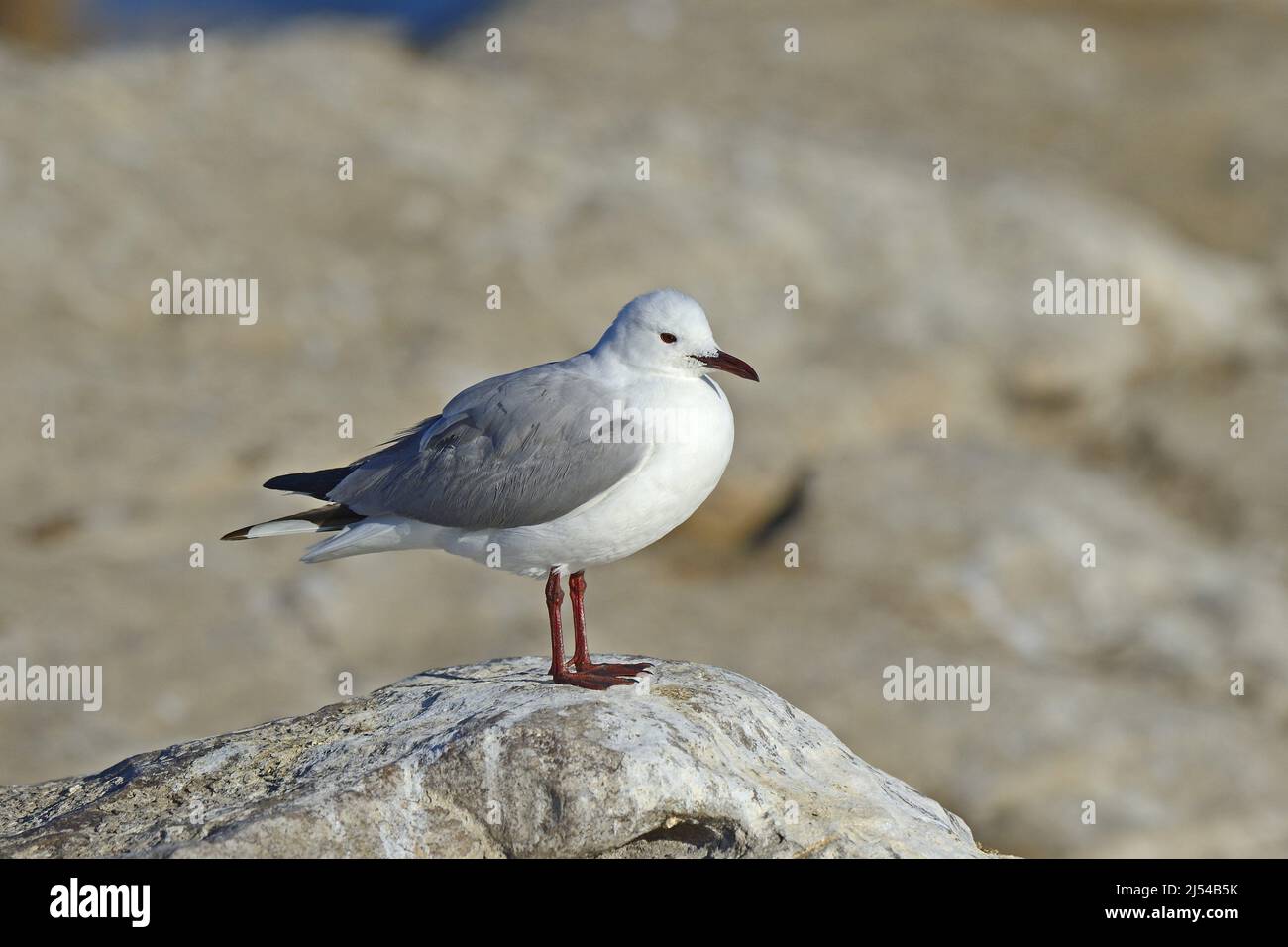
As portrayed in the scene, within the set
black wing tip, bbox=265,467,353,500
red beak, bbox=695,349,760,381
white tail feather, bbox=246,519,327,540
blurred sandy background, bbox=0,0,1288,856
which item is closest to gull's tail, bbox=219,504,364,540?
white tail feather, bbox=246,519,327,540

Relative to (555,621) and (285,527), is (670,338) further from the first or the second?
(285,527)

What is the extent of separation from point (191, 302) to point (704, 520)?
803 cm

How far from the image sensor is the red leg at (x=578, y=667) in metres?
8.70

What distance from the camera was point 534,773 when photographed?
7.73 m

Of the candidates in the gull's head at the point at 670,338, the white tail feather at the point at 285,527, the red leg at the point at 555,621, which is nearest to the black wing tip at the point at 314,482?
the white tail feather at the point at 285,527

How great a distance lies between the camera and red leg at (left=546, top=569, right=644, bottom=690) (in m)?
8.70

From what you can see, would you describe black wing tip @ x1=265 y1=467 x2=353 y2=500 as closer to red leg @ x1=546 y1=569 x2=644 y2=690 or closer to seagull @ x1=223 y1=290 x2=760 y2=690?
seagull @ x1=223 y1=290 x2=760 y2=690

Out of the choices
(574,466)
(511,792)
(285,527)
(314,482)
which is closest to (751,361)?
(314,482)

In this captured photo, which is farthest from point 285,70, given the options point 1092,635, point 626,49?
point 1092,635

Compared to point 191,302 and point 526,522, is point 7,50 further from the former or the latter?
point 526,522

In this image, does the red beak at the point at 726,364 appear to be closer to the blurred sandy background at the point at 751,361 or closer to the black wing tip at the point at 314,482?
the black wing tip at the point at 314,482

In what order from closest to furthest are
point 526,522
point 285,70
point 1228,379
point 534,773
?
point 534,773
point 526,522
point 1228,379
point 285,70

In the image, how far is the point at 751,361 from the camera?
22.8m

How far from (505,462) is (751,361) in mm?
14126
